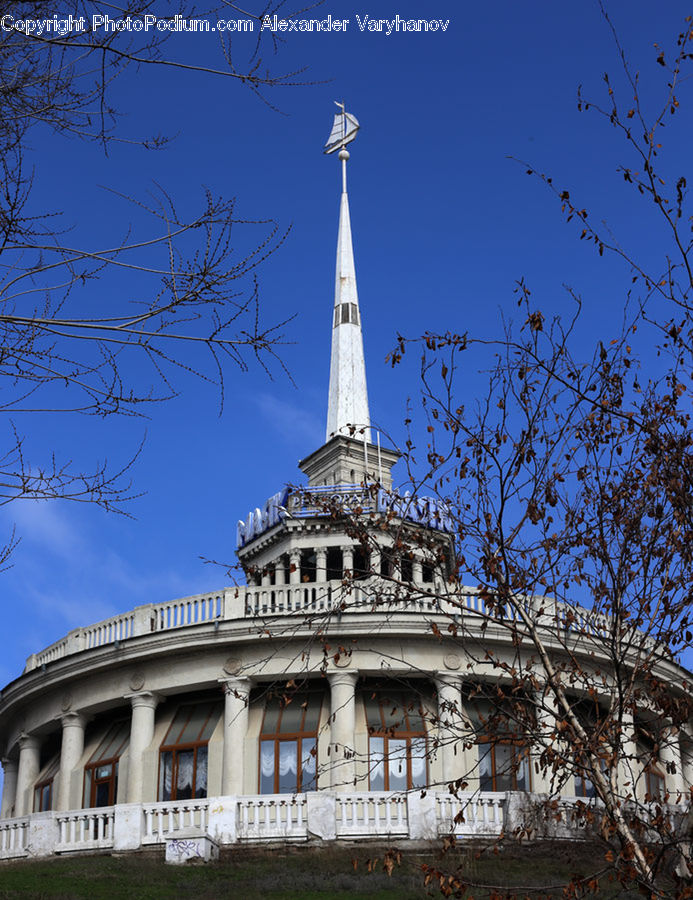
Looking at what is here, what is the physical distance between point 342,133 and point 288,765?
51635 millimetres

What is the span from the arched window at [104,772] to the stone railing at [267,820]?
6.65 metres

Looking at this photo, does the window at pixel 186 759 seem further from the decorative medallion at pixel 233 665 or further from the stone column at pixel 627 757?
the stone column at pixel 627 757

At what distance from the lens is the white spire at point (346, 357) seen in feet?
219

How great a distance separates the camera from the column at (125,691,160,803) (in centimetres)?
3825

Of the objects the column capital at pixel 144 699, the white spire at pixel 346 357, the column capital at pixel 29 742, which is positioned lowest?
the column capital at pixel 29 742

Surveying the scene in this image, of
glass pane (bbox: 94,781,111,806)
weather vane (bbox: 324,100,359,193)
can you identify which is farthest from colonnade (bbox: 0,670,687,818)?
weather vane (bbox: 324,100,359,193)

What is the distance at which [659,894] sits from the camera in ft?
46.1

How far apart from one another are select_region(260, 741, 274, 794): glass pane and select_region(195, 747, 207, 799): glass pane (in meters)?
1.81

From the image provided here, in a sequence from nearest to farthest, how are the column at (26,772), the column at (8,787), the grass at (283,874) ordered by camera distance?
1. the grass at (283,874)
2. the column at (26,772)
3. the column at (8,787)

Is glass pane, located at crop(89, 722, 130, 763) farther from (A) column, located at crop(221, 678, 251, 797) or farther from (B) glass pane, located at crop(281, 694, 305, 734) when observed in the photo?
(B) glass pane, located at crop(281, 694, 305, 734)

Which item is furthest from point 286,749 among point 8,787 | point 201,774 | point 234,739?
point 8,787

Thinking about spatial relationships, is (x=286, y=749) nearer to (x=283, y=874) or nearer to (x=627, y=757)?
(x=283, y=874)

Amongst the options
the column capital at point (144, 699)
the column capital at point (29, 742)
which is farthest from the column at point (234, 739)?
the column capital at point (29, 742)

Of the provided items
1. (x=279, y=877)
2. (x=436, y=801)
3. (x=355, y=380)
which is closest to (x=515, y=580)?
(x=279, y=877)
